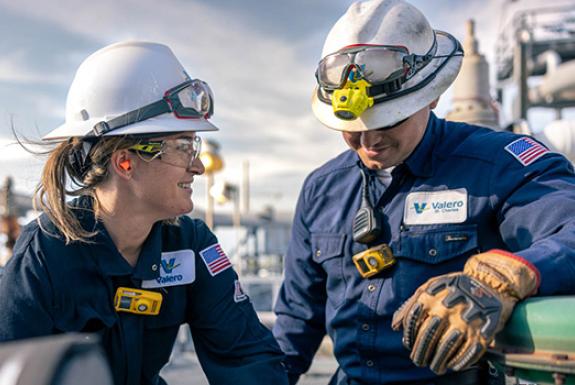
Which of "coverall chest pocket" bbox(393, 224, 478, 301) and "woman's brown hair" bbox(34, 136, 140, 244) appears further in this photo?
"woman's brown hair" bbox(34, 136, 140, 244)

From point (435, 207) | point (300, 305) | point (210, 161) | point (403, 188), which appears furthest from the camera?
point (210, 161)

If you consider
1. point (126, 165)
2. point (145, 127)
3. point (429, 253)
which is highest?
point (145, 127)

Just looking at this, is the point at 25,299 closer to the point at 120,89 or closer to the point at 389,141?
the point at 120,89

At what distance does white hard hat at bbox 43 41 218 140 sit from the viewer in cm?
235

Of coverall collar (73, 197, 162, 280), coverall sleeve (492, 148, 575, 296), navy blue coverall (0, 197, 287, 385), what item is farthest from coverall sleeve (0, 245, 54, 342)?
coverall sleeve (492, 148, 575, 296)

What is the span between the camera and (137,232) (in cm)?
236

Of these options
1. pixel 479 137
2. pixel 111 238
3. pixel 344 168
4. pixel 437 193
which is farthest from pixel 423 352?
pixel 111 238

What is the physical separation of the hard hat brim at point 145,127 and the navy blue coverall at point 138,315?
0.28m

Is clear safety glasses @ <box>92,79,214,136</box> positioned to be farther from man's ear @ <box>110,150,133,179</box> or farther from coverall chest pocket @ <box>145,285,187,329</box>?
coverall chest pocket @ <box>145,285,187,329</box>

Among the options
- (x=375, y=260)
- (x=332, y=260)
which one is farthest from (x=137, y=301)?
(x=375, y=260)

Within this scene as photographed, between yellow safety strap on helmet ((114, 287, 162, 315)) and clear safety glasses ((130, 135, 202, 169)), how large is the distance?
0.50 metres

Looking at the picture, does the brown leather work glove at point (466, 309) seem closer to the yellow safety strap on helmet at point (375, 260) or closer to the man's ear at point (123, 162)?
the yellow safety strap on helmet at point (375, 260)

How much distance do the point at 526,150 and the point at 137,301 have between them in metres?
1.49

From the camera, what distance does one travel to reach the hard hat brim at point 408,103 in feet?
6.79
